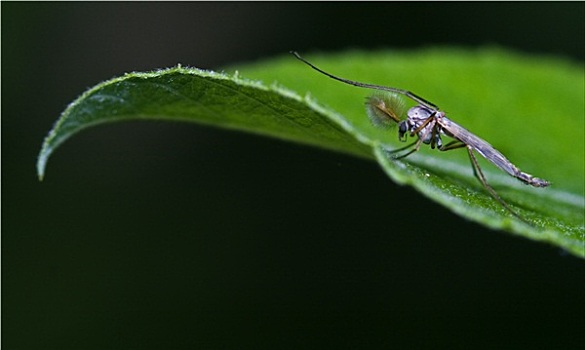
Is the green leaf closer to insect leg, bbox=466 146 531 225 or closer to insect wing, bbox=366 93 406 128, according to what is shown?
insect leg, bbox=466 146 531 225

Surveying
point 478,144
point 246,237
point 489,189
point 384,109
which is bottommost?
point 246,237

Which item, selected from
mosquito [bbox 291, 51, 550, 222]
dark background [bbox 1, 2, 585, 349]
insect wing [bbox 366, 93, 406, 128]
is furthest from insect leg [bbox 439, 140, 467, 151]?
dark background [bbox 1, 2, 585, 349]

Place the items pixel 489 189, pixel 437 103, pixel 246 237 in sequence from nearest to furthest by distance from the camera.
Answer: pixel 489 189 → pixel 437 103 → pixel 246 237

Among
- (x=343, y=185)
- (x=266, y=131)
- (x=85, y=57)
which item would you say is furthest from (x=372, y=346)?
(x=85, y=57)

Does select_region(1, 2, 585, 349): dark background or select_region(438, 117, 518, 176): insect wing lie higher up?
select_region(438, 117, 518, 176): insect wing

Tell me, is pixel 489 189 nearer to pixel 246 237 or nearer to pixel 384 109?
pixel 384 109

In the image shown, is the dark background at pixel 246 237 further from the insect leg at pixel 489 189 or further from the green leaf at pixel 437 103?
the insect leg at pixel 489 189

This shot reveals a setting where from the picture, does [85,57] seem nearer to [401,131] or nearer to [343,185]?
[343,185]

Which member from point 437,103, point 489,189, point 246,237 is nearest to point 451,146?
point 489,189
